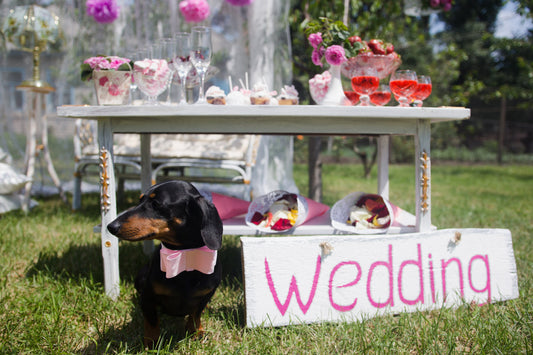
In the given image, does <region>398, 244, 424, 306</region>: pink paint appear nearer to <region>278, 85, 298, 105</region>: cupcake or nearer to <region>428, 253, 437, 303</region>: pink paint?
<region>428, 253, 437, 303</region>: pink paint

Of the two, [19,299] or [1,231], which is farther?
[1,231]

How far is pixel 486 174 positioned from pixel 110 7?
674 cm

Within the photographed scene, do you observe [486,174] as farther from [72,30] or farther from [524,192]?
[72,30]

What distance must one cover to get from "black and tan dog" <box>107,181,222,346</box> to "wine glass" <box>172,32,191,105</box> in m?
0.58

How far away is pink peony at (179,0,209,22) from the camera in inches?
143

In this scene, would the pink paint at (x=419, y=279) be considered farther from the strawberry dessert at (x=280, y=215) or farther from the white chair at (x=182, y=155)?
the white chair at (x=182, y=155)

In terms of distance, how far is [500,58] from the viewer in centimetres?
1456

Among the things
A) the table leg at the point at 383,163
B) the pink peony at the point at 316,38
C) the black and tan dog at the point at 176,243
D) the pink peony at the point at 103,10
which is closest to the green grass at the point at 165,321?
the black and tan dog at the point at 176,243

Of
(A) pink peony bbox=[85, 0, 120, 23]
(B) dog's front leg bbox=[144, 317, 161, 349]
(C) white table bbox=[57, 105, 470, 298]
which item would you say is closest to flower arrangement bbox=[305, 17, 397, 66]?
(C) white table bbox=[57, 105, 470, 298]

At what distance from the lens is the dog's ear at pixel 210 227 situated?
3.92 feet

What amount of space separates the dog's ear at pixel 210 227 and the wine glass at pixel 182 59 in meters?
0.60

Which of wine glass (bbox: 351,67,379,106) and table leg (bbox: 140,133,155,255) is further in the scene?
table leg (bbox: 140,133,155,255)

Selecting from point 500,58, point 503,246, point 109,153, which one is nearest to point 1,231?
point 109,153

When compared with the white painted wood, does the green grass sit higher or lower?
lower
